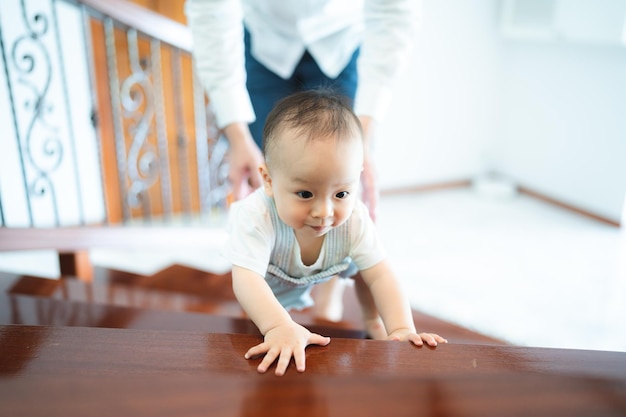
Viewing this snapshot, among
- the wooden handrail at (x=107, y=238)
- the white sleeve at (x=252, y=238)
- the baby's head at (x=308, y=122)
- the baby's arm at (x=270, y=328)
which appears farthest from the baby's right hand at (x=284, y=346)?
the wooden handrail at (x=107, y=238)

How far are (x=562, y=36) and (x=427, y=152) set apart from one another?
119 centimetres

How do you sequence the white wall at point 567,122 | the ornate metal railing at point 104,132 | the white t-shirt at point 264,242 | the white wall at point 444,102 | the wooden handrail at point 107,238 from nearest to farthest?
the white t-shirt at point 264,242 < the wooden handrail at point 107,238 < the ornate metal railing at point 104,132 < the white wall at point 567,122 < the white wall at point 444,102

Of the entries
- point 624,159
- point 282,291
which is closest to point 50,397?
point 282,291

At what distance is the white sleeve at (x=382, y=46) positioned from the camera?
47.0 inches

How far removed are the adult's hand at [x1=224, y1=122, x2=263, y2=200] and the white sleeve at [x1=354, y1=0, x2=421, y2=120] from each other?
0.89 feet

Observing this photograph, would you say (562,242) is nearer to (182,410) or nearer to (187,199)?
(187,199)

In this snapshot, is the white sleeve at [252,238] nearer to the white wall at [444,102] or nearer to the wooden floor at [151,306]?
the wooden floor at [151,306]

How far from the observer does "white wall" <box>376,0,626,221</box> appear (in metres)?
3.12

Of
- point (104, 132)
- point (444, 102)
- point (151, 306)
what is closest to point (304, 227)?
point (151, 306)

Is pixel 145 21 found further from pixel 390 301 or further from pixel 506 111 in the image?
pixel 506 111

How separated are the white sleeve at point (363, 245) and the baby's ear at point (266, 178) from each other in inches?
6.4

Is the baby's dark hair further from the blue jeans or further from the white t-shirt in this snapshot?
the blue jeans

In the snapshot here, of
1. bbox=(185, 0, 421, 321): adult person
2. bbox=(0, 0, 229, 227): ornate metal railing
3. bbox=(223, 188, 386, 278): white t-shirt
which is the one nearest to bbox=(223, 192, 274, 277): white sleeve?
bbox=(223, 188, 386, 278): white t-shirt

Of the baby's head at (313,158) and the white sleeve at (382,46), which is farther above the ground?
the white sleeve at (382,46)
